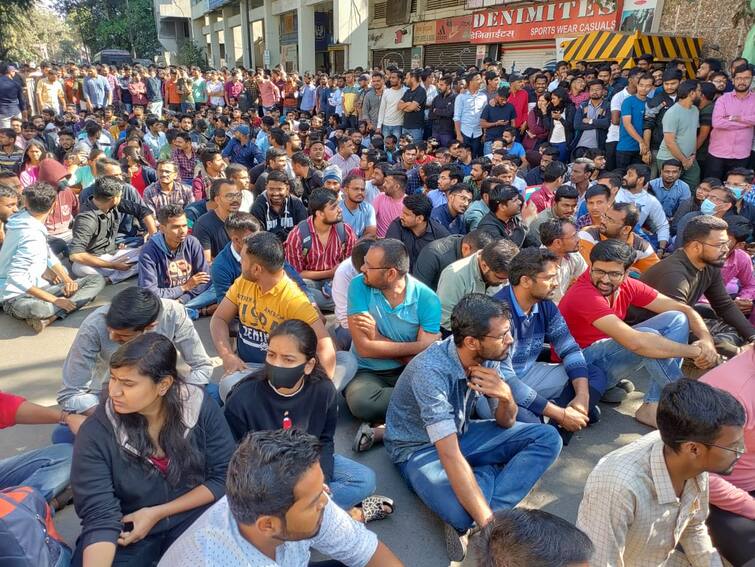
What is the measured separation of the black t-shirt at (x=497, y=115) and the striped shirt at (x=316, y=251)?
15.7 ft

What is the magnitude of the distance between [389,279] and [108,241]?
11.9ft

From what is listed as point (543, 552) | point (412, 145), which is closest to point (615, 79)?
point (412, 145)

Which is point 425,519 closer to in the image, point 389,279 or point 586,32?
point 389,279

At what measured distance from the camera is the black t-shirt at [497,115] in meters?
8.73

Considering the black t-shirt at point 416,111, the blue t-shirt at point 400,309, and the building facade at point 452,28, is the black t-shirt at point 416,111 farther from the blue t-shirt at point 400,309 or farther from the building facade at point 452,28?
the blue t-shirt at point 400,309

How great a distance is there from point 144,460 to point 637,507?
5.87 ft

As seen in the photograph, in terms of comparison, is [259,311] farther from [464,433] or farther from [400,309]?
[464,433]

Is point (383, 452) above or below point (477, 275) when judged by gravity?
below

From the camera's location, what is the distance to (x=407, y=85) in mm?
10711

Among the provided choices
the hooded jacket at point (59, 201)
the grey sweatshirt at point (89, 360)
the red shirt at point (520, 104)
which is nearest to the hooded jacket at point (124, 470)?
the grey sweatshirt at point (89, 360)

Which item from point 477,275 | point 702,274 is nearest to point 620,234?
point 702,274

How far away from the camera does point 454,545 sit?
2486mm

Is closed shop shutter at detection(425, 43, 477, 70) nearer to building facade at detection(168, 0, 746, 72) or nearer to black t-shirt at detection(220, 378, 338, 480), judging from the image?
→ building facade at detection(168, 0, 746, 72)

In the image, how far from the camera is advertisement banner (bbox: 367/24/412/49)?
18.8m
